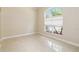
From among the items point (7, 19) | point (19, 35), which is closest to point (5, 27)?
point (7, 19)

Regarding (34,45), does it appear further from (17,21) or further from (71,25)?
(71,25)

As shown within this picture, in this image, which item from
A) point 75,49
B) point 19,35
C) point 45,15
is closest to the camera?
point 75,49

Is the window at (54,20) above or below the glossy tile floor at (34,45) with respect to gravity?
above

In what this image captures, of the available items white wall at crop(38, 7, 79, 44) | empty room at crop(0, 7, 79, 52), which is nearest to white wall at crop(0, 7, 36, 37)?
empty room at crop(0, 7, 79, 52)

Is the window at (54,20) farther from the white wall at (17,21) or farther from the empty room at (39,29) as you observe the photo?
the white wall at (17,21)

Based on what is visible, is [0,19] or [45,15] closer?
[0,19]

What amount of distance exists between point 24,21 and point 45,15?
317 mm

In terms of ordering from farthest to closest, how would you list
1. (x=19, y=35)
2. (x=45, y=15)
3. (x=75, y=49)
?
(x=45, y=15)
(x=19, y=35)
(x=75, y=49)

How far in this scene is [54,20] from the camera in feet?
4.20

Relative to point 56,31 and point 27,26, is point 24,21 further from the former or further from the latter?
point 56,31

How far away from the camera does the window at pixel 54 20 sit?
122 cm

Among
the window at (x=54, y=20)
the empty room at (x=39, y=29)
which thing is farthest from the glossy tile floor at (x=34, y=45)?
the window at (x=54, y=20)
